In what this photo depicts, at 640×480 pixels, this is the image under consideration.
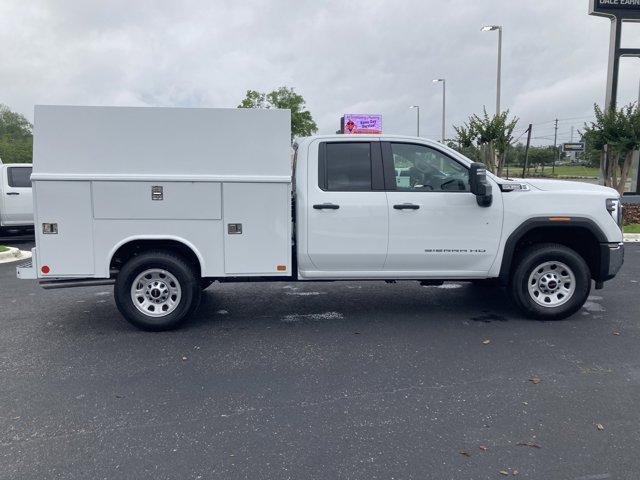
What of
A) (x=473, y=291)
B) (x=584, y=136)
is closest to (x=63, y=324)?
(x=473, y=291)

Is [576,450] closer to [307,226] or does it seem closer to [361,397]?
[361,397]

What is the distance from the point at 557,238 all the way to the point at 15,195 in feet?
38.0

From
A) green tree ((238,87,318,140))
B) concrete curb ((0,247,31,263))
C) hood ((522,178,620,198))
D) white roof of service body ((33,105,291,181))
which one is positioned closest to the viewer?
white roof of service body ((33,105,291,181))

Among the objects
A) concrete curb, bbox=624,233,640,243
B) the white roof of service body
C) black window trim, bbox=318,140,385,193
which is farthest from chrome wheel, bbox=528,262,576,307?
concrete curb, bbox=624,233,640,243

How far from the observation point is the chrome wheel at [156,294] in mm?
5816

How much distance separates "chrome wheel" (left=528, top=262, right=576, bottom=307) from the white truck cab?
11202mm

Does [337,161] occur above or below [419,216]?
above

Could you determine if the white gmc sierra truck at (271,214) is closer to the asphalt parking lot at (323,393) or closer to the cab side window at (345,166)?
the cab side window at (345,166)

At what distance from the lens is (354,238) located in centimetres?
589

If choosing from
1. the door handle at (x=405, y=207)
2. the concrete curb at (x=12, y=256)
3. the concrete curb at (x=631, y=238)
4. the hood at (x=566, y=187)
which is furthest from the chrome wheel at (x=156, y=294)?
the concrete curb at (x=631, y=238)

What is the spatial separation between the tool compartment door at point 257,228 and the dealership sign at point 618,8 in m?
17.1

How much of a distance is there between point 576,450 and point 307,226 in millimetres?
3305

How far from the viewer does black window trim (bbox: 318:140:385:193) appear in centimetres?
593

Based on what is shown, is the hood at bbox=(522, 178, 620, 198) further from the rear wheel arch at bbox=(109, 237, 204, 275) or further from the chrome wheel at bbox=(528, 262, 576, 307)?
the rear wheel arch at bbox=(109, 237, 204, 275)
